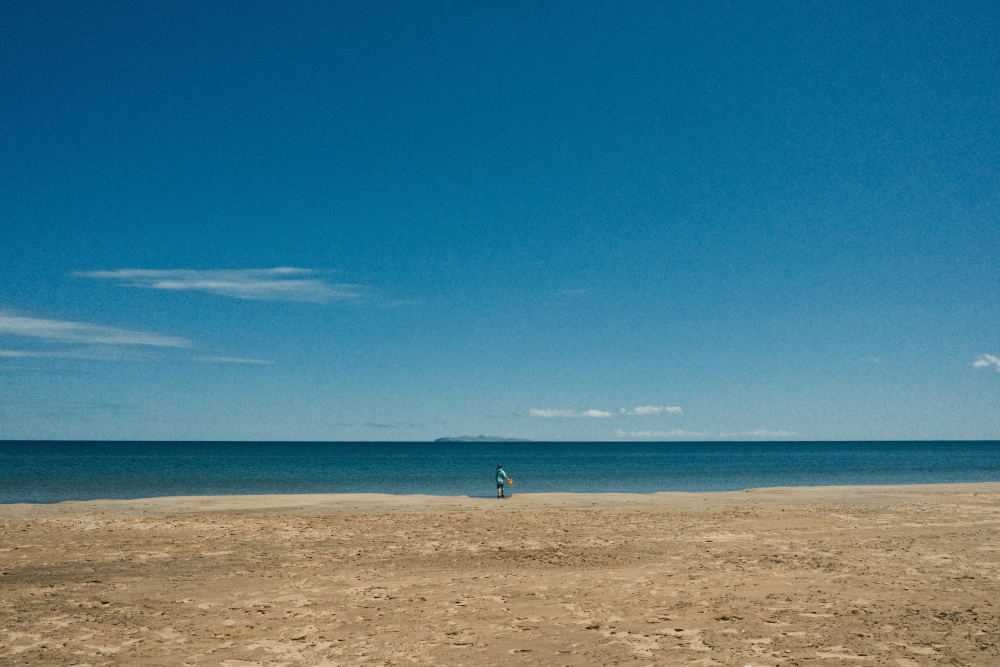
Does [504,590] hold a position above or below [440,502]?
above

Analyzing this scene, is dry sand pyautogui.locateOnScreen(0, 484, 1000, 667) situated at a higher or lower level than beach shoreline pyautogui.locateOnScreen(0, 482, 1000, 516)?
higher

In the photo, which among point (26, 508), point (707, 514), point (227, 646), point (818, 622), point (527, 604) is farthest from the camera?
point (26, 508)

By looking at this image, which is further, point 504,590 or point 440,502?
point 440,502

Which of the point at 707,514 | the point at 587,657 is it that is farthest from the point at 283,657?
the point at 707,514

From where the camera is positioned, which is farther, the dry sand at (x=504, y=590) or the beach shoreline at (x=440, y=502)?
the beach shoreline at (x=440, y=502)

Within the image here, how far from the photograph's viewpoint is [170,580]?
13.1 meters

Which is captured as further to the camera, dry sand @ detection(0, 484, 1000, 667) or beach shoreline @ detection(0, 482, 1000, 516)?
beach shoreline @ detection(0, 482, 1000, 516)

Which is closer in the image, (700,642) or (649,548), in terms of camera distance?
(700,642)

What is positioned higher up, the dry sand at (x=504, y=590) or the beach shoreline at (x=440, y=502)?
the dry sand at (x=504, y=590)

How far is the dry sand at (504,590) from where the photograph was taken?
880cm

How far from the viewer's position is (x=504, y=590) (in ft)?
39.9

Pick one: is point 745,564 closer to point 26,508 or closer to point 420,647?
point 420,647

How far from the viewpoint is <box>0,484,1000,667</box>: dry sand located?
880 centimetres

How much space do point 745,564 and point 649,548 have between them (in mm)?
2789
